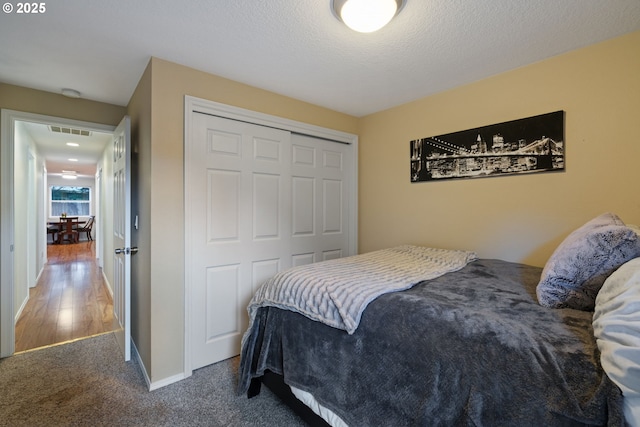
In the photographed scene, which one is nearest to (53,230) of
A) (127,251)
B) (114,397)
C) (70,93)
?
(70,93)

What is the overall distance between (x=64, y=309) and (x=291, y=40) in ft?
13.5

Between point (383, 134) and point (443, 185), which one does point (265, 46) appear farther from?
point (443, 185)

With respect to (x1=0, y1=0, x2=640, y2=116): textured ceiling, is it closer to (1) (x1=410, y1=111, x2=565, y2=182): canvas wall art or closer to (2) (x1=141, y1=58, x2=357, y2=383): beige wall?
(2) (x1=141, y1=58, x2=357, y2=383): beige wall

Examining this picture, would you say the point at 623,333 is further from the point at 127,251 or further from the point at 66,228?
the point at 66,228

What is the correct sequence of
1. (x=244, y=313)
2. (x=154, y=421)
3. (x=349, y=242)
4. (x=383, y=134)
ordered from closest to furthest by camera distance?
(x=154, y=421) < (x=244, y=313) < (x=383, y=134) < (x=349, y=242)

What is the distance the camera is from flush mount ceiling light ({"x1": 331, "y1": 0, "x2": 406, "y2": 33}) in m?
1.35

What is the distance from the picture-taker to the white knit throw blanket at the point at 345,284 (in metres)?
1.30

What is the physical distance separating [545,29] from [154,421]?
10.8 ft

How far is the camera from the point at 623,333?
2.26 feet

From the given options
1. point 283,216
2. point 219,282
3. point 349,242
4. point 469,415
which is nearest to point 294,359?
point 469,415

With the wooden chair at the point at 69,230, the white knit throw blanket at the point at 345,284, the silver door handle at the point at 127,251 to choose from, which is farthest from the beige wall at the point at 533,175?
the wooden chair at the point at 69,230

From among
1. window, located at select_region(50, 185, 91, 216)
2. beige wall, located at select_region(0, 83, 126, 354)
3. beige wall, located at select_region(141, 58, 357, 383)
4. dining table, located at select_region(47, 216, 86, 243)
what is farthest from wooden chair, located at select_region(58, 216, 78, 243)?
beige wall, located at select_region(141, 58, 357, 383)

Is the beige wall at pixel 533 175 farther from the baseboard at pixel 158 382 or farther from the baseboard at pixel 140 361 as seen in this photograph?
the baseboard at pixel 140 361

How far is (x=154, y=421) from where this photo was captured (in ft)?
5.33
